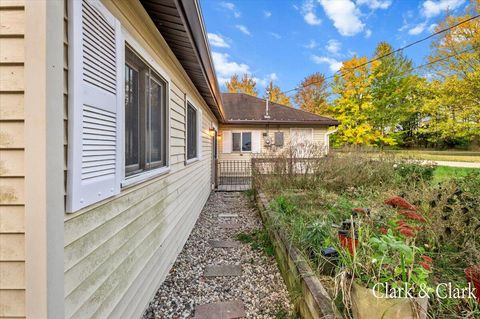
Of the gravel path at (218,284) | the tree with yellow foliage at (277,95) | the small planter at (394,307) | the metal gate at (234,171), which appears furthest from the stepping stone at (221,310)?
the tree with yellow foliage at (277,95)

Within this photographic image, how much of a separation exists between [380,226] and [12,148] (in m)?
3.27

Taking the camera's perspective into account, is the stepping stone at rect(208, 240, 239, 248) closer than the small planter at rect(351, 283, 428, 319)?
No

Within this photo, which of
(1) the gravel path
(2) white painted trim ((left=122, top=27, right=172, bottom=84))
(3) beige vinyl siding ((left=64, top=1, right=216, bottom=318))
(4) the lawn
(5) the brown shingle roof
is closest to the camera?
(3) beige vinyl siding ((left=64, top=1, right=216, bottom=318))

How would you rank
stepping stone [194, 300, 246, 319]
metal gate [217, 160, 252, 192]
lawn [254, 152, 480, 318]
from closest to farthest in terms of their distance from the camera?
lawn [254, 152, 480, 318]
stepping stone [194, 300, 246, 319]
metal gate [217, 160, 252, 192]

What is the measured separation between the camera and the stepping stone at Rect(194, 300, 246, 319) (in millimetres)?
2413

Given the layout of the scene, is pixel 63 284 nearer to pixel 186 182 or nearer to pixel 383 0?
pixel 186 182

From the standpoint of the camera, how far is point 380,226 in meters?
2.92

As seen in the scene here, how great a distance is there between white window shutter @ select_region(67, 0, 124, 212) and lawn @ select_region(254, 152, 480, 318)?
1680 millimetres

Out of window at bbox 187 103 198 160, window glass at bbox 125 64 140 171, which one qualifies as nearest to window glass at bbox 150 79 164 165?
window glass at bbox 125 64 140 171

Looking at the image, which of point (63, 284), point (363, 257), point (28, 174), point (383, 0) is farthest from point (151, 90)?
point (383, 0)

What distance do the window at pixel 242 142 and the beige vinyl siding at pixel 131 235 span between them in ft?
28.8

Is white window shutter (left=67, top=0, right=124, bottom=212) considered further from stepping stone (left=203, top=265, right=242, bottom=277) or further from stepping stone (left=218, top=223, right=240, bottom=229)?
stepping stone (left=218, top=223, right=240, bottom=229)

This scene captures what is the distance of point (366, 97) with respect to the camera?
756 inches

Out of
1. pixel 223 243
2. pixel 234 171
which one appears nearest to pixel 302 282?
pixel 223 243
